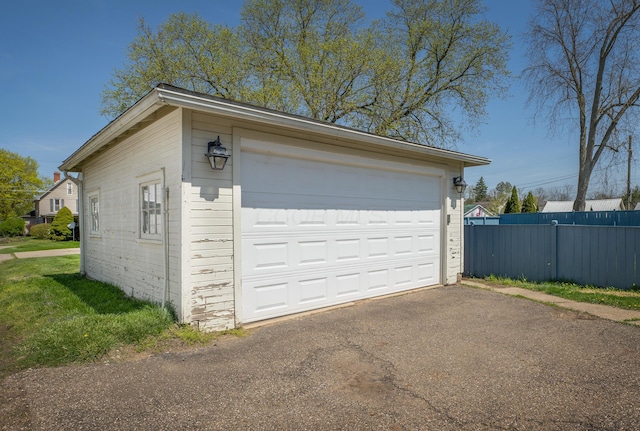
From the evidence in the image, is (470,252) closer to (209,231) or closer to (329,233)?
(329,233)

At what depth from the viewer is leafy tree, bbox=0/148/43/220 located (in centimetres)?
3447

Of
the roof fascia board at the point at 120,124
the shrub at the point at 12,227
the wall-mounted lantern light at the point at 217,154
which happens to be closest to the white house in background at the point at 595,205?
the wall-mounted lantern light at the point at 217,154

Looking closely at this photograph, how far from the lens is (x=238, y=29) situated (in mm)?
13906

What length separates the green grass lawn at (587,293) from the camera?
6.04 meters

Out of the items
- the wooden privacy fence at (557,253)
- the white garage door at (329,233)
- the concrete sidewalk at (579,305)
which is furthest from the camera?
the wooden privacy fence at (557,253)

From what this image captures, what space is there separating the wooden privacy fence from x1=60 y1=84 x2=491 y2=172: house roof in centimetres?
251

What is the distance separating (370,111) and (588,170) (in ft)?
31.3

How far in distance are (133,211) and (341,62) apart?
10553 mm

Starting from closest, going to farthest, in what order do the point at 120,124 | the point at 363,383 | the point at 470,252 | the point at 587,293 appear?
the point at 363,383 → the point at 120,124 → the point at 587,293 → the point at 470,252

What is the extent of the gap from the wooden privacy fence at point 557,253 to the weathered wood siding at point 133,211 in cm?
756

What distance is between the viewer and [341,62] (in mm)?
13680

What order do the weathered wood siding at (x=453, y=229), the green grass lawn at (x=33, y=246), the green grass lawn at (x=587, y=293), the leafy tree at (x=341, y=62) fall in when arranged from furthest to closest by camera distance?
1. the green grass lawn at (x=33, y=246)
2. the leafy tree at (x=341, y=62)
3. the weathered wood siding at (x=453, y=229)
4. the green grass lawn at (x=587, y=293)

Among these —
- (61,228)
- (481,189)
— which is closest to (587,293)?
(61,228)

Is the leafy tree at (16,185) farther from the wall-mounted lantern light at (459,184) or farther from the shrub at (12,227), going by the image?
the wall-mounted lantern light at (459,184)
